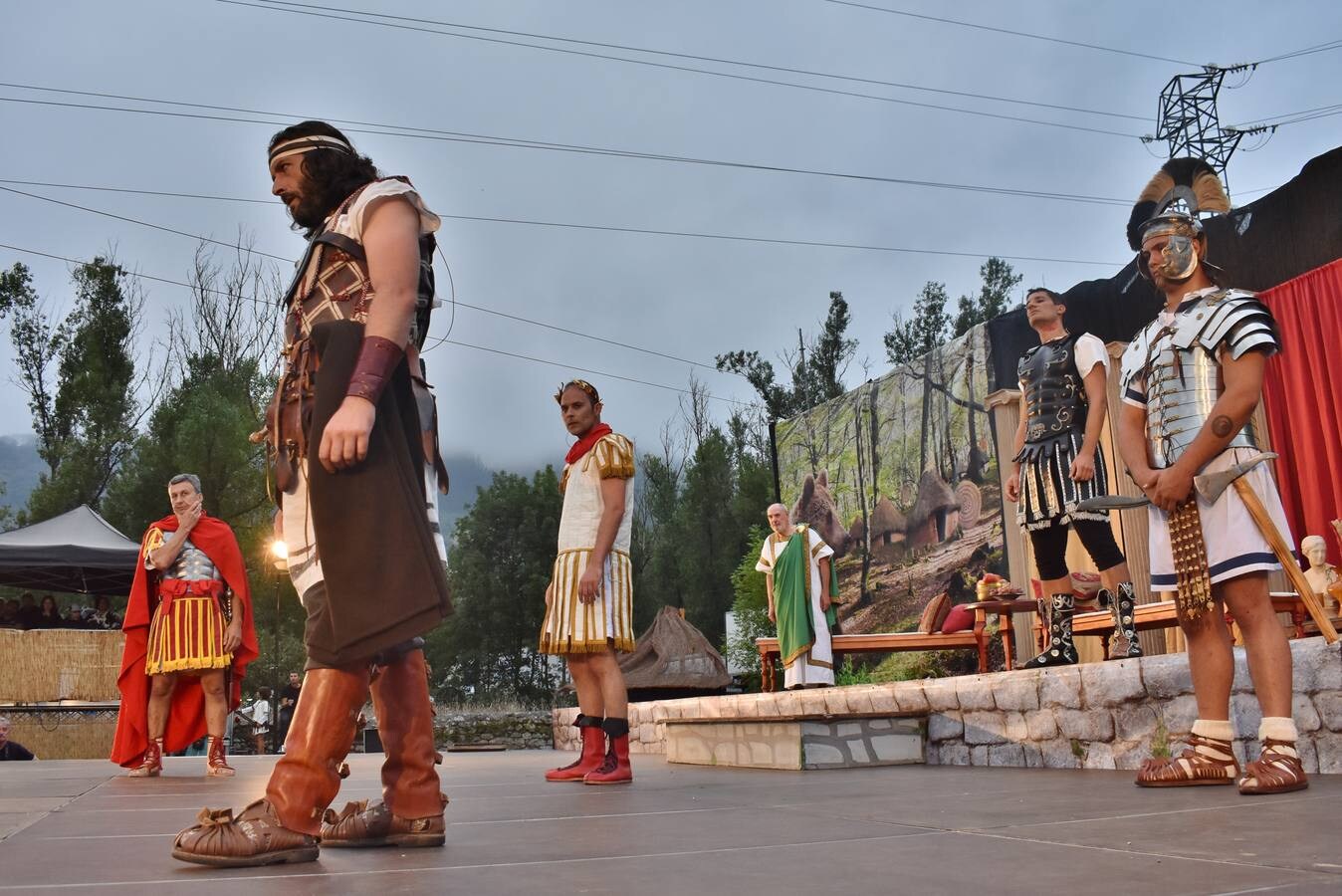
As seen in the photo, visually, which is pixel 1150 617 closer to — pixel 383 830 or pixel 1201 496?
pixel 1201 496

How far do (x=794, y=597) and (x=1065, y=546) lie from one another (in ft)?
16.0

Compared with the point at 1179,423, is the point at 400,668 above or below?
below

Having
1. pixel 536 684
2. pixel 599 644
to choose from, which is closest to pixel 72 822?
pixel 599 644

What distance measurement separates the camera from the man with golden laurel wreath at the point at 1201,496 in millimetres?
3031

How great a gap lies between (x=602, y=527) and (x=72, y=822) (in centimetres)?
223

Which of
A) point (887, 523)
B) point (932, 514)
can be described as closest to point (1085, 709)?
point (932, 514)

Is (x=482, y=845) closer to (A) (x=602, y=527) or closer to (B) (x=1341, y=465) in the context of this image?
(A) (x=602, y=527)

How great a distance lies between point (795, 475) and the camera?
21.3 meters

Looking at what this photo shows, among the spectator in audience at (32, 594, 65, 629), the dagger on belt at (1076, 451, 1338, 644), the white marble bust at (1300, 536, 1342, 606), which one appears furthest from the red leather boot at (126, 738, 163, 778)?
the spectator in audience at (32, 594, 65, 629)

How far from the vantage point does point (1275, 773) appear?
2826mm

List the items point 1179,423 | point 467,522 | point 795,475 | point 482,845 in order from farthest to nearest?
point 467,522 → point 795,475 → point 1179,423 → point 482,845

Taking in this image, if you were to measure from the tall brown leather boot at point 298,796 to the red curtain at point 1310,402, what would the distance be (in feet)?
29.0

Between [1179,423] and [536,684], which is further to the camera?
[536,684]

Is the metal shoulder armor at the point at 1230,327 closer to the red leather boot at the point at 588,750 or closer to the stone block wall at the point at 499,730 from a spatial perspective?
the red leather boot at the point at 588,750
